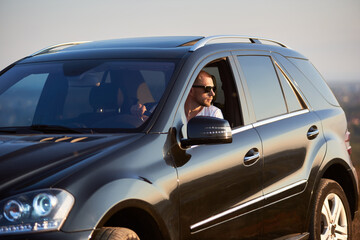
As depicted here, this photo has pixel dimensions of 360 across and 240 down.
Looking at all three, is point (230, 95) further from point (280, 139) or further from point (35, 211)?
point (35, 211)

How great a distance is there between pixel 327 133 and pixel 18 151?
10.5ft

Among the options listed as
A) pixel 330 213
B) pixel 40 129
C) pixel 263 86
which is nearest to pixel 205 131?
pixel 40 129

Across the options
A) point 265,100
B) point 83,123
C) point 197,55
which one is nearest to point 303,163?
point 265,100

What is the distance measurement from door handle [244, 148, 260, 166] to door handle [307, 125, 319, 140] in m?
1.01

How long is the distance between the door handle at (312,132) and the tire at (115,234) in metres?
2.60

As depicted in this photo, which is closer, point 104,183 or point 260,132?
point 104,183

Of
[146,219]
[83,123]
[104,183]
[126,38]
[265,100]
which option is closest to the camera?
[104,183]

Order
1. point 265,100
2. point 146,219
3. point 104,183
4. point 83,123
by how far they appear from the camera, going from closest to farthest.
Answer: point 104,183 → point 146,219 → point 83,123 → point 265,100

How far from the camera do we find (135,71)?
5.49 metres

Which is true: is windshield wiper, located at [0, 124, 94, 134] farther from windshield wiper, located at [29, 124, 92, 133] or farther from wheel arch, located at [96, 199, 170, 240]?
wheel arch, located at [96, 199, 170, 240]

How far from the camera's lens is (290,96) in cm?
670

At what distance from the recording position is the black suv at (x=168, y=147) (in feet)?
13.6

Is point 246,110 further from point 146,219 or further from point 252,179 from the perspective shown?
point 146,219

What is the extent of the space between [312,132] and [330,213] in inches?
30.2
